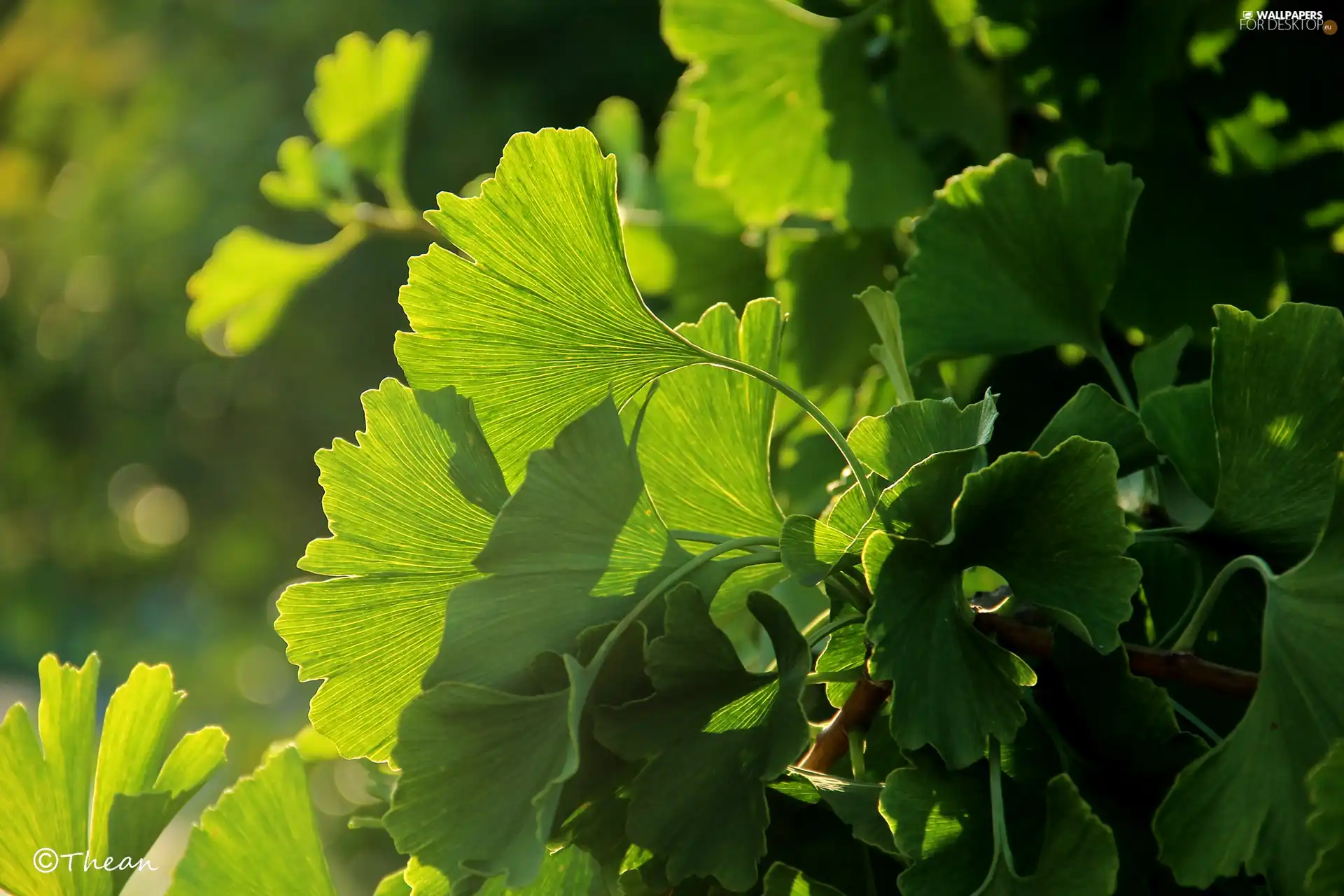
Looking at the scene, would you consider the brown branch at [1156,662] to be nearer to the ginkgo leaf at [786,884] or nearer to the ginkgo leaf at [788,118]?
the ginkgo leaf at [786,884]

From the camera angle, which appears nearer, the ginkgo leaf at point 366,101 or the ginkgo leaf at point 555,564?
the ginkgo leaf at point 555,564

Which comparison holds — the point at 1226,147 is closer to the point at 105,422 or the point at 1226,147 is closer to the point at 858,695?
the point at 858,695

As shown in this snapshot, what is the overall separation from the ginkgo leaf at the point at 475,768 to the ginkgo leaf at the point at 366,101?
315 millimetres

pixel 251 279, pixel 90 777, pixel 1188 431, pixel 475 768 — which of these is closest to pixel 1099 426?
pixel 1188 431

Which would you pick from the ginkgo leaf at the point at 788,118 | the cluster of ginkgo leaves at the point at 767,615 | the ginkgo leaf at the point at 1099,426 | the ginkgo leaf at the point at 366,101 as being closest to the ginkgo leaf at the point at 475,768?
the cluster of ginkgo leaves at the point at 767,615

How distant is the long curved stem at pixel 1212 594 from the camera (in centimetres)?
21

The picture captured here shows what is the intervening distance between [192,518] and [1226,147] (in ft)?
9.57

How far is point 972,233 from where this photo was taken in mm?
268

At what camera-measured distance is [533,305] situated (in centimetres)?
23

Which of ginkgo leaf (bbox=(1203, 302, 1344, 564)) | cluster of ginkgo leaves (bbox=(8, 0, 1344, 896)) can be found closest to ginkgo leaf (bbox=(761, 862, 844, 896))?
cluster of ginkgo leaves (bbox=(8, 0, 1344, 896))

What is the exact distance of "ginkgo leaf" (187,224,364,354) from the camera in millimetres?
463

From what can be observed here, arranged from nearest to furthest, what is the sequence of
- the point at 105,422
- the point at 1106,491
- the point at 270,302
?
the point at 1106,491 < the point at 270,302 < the point at 105,422

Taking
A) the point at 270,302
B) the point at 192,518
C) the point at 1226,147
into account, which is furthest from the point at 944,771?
the point at 192,518

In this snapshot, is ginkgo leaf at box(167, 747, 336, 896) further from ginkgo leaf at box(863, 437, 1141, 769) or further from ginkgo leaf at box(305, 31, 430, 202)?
ginkgo leaf at box(305, 31, 430, 202)
